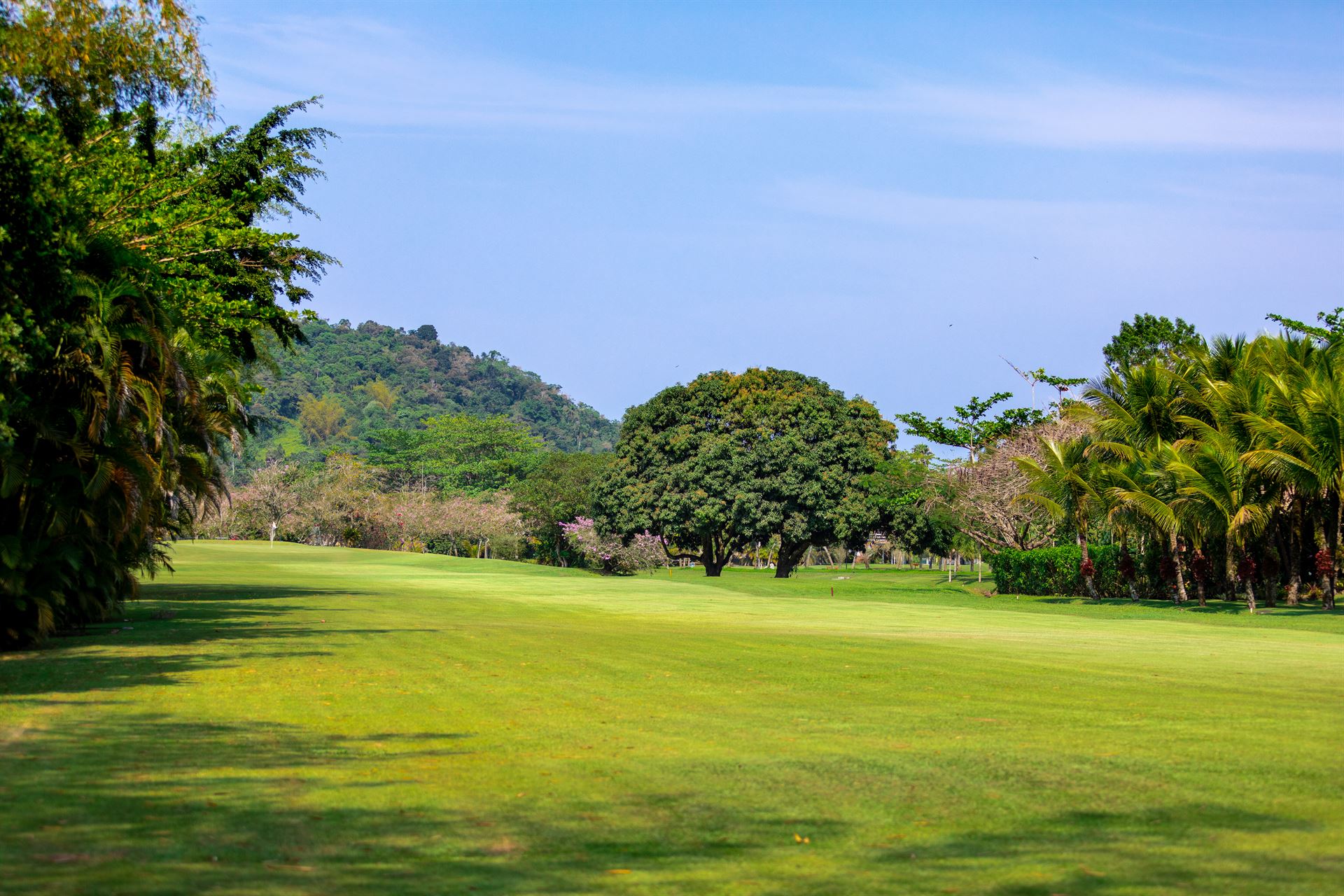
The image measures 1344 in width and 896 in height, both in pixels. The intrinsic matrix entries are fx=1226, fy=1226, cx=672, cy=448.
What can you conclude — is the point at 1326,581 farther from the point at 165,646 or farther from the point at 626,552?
the point at 626,552

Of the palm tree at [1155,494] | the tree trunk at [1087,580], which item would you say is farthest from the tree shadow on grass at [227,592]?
the tree trunk at [1087,580]

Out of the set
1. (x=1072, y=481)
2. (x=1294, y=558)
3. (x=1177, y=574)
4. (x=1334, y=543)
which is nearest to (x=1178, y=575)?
(x=1177, y=574)

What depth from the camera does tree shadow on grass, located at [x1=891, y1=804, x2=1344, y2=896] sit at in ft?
19.7

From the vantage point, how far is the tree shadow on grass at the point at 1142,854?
19.7 ft

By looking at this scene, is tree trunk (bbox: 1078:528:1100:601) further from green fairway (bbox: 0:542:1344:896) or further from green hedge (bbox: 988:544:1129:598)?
green fairway (bbox: 0:542:1344:896)

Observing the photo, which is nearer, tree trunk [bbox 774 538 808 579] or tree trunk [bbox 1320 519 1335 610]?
tree trunk [bbox 1320 519 1335 610]

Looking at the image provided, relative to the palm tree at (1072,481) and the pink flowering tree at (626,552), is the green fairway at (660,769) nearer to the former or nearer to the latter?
the palm tree at (1072,481)

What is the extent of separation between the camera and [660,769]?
909cm

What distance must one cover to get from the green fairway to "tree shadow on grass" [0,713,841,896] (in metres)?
0.03

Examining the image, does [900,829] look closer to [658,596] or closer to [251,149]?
[251,149]

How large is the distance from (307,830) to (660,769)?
2.88 metres

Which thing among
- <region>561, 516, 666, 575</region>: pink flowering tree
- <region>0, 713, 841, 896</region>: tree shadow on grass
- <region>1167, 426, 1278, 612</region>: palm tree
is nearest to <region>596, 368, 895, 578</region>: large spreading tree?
<region>561, 516, 666, 575</region>: pink flowering tree

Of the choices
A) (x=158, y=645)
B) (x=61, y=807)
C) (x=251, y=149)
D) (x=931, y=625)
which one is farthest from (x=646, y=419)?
(x=61, y=807)

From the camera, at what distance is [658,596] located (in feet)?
140
